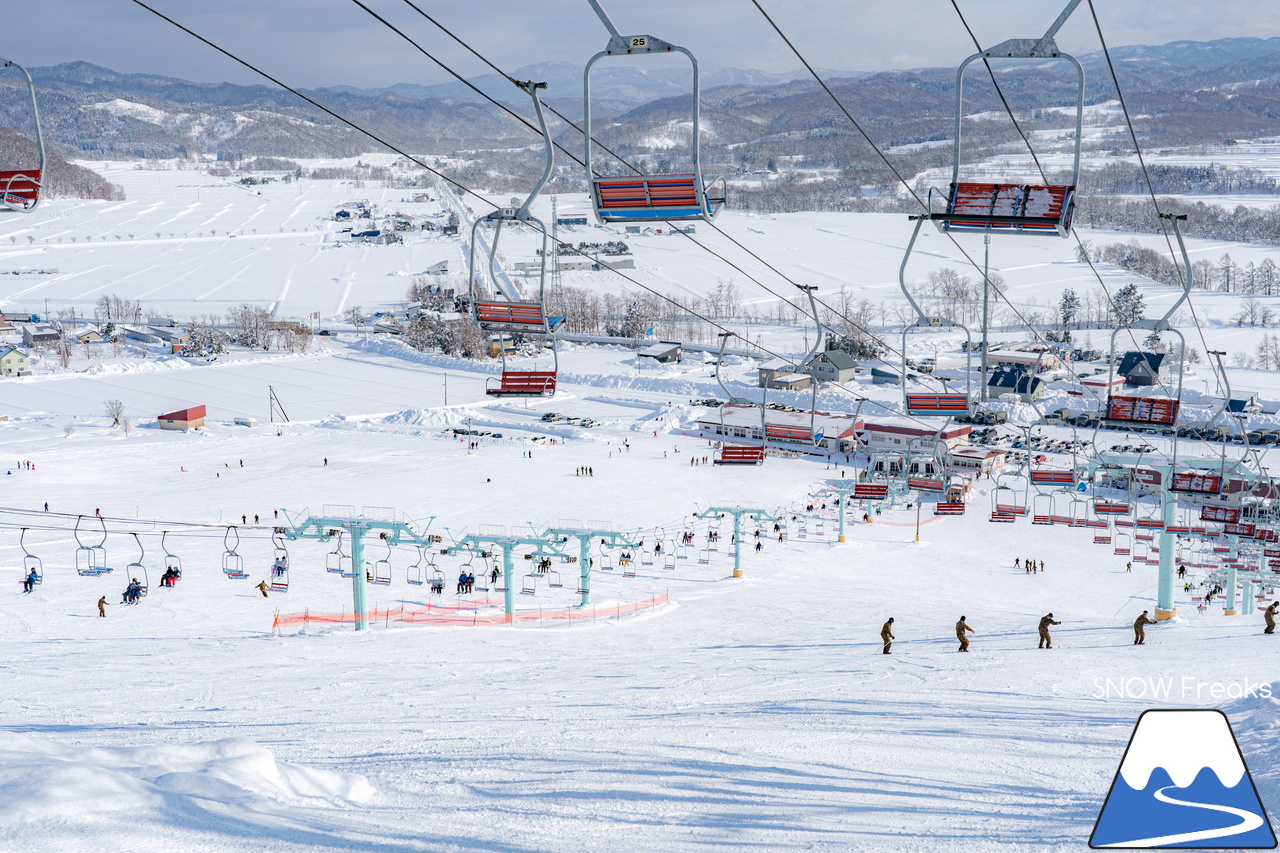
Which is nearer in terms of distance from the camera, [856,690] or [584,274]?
[856,690]

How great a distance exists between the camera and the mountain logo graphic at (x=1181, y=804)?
4660mm

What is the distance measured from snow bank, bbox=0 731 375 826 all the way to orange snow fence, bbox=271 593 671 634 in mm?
9666

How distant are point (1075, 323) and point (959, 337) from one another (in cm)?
953

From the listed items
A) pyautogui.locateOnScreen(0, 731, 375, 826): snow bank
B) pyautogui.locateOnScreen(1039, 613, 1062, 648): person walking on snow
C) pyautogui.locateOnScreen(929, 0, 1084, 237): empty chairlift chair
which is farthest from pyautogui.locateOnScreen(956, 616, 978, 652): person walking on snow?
pyautogui.locateOnScreen(0, 731, 375, 826): snow bank

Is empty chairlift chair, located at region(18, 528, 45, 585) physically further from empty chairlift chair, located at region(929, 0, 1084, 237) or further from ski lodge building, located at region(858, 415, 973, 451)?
ski lodge building, located at region(858, 415, 973, 451)

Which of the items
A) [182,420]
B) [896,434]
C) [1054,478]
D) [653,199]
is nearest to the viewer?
[653,199]

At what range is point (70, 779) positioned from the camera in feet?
17.4

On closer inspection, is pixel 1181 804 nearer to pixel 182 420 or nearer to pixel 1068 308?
pixel 182 420

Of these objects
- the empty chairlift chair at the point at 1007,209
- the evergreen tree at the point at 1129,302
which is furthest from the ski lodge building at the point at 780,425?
the evergreen tree at the point at 1129,302

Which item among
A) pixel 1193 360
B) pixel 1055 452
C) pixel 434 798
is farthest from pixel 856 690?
pixel 1193 360

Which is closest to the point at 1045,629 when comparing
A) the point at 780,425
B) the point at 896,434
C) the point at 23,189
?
the point at 23,189

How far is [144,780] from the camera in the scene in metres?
5.64

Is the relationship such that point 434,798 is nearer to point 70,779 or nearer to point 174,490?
point 70,779

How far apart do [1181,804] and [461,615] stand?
45.0ft
